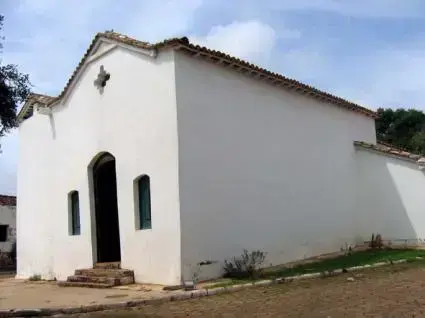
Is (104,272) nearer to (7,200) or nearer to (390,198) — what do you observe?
(390,198)

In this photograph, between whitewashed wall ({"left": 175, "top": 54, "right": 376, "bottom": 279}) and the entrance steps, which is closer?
whitewashed wall ({"left": 175, "top": 54, "right": 376, "bottom": 279})

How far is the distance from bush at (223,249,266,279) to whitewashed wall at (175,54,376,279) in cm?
21

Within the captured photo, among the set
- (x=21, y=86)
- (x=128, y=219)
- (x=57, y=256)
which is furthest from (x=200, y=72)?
(x=57, y=256)

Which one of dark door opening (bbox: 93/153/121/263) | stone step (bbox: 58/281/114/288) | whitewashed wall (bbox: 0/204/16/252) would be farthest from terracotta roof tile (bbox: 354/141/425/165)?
whitewashed wall (bbox: 0/204/16/252)

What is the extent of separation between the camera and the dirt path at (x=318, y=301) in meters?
8.75

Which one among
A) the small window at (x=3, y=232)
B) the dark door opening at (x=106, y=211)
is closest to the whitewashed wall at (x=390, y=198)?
the dark door opening at (x=106, y=211)

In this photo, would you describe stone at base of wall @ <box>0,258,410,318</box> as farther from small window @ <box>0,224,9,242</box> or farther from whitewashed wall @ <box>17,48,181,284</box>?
small window @ <box>0,224,9,242</box>

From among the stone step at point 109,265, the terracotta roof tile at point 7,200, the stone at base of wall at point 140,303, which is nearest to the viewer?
the stone at base of wall at point 140,303

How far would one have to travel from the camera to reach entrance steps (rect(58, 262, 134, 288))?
538 inches

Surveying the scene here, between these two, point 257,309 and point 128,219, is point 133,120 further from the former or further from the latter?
point 257,309

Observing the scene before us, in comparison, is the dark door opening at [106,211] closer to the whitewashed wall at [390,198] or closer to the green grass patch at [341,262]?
the green grass patch at [341,262]

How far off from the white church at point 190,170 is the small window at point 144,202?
1.5 inches

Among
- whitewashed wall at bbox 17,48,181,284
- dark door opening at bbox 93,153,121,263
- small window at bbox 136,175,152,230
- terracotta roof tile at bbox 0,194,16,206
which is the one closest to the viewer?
whitewashed wall at bbox 17,48,181,284

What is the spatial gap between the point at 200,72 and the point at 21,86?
5301 millimetres
